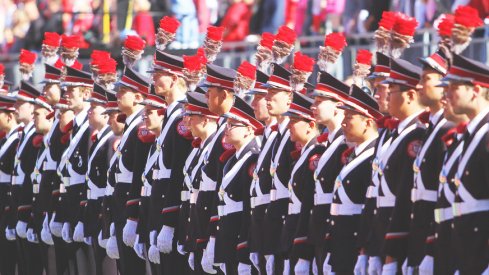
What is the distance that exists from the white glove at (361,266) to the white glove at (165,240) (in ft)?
9.32

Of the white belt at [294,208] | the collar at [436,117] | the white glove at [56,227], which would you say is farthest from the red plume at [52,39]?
the collar at [436,117]

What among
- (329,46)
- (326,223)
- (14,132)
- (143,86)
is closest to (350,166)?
(326,223)

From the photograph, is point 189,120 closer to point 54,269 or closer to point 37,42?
point 54,269

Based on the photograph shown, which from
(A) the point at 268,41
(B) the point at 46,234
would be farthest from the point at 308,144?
(B) the point at 46,234

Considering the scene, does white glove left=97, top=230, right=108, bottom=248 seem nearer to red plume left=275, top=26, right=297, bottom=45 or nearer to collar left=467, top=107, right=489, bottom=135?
red plume left=275, top=26, right=297, bottom=45

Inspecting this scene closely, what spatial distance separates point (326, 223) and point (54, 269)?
503 centimetres

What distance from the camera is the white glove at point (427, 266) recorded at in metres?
9.17

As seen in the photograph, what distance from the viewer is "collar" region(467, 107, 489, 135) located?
29.3 feet

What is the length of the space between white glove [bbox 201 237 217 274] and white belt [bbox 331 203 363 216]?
5.16 feet

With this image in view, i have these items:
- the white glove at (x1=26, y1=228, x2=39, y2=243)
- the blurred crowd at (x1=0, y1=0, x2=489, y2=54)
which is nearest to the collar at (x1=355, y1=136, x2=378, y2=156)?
the white glove at (x1=26, y1=228, x2=39, y2=243)

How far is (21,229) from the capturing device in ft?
50.4

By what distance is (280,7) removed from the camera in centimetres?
1970

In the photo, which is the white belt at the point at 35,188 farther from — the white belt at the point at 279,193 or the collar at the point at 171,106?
the white belt at the point at 279,193

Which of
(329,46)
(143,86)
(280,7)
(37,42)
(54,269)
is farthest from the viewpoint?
(37,42)
